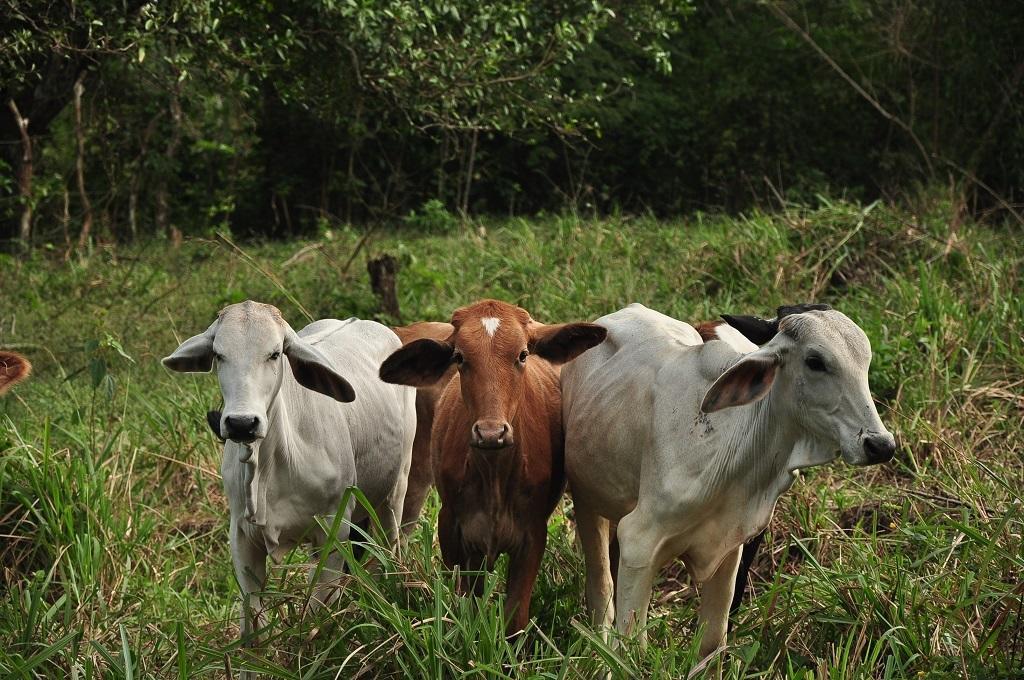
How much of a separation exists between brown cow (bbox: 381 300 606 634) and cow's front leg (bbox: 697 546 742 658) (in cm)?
67

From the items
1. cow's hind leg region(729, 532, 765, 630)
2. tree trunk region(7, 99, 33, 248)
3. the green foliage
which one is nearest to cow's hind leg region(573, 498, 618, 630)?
cow's hind leg region(729, 532, 765, 630)

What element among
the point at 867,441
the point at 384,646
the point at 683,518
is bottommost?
the point at 384,646

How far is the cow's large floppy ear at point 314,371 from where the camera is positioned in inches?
181

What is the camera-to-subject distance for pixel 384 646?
402cm

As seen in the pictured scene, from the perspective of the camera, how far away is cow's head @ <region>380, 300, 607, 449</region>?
14.6 feet

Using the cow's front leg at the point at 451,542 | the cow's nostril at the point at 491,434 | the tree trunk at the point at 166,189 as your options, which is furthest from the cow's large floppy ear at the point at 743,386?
the tree trunk at the point at 166,189

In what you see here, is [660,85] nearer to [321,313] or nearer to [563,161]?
[563,161]

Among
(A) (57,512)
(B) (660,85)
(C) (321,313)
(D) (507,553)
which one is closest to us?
(D) (507,553)

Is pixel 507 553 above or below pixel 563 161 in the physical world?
above

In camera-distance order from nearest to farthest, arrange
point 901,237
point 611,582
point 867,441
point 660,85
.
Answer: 1. point 867,441
2. point 611,582
3. point 901,237
4. point 660,85

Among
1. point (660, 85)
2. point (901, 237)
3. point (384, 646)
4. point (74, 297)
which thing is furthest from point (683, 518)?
point (660, 85)

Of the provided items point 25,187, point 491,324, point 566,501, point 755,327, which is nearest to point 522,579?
point 491,324

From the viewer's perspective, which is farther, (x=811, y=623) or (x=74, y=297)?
(x=74, y=297)

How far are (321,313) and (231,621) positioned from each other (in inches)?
215
